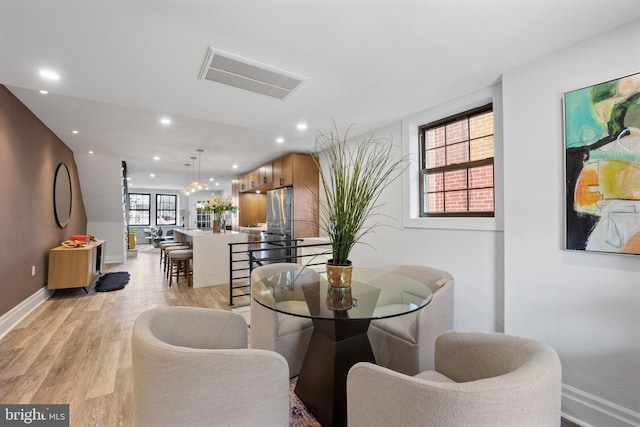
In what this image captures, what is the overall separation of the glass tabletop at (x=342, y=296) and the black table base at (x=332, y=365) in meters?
0.11

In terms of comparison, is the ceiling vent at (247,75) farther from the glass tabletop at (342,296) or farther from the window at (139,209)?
the window at (139,209)

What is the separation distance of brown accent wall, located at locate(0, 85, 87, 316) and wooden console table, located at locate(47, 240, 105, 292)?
11 cm

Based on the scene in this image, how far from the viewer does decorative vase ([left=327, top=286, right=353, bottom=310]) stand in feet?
4.95

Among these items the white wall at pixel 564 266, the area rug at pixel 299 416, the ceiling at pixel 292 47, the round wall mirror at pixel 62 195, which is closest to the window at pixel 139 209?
the round wall mirror at pixel 62 195

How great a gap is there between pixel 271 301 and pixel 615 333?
2.03 m

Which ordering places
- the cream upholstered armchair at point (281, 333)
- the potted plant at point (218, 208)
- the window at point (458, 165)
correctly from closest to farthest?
1. the cream upholstered armchair at point (281, 333)
2. the window at point (458, 165)
3. the potted plant at point (218, 208)

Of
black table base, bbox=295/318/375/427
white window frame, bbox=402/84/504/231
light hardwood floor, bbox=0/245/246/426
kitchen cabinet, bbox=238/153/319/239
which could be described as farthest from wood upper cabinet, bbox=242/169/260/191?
black table base, bbox=295/318/375/427

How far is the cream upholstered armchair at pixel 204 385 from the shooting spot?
3.13 ft

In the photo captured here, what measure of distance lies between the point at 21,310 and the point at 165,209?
32.4ft

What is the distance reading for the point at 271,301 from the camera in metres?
1.58

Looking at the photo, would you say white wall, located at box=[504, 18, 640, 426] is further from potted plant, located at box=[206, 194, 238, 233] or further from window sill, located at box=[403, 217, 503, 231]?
potted plant, located at box=[206, 194, 238, 233]

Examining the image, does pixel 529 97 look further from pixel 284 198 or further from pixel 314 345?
pixel 284 198

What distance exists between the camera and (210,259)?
4680 mm

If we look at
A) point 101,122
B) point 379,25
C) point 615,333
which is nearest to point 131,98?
point 101,122
